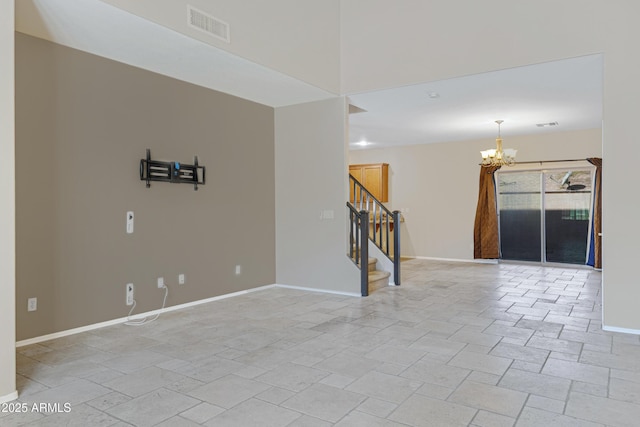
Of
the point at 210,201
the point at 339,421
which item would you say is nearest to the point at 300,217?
the point at 210,201

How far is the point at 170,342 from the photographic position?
12.5 ft

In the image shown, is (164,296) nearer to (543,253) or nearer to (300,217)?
(300,217)

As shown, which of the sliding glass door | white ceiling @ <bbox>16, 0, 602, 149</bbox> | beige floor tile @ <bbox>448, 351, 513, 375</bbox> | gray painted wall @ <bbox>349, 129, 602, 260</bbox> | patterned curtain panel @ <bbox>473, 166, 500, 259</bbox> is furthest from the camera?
gray painted wall @ <bbox>349, 129, 602, 260</bbox>

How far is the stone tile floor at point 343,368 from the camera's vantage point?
97.1 inches

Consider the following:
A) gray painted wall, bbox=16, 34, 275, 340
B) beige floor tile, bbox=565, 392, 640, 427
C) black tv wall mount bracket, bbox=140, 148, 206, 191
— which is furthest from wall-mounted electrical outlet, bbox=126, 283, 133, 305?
beige floor tile, bbox=565, 392, 640, 427

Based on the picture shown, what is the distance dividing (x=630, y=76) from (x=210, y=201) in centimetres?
475

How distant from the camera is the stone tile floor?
2.47 meters

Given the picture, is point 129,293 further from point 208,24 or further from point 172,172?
point 208,24

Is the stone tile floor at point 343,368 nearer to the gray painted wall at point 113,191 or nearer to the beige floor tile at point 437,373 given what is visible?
the beige floor tile at point 437,373

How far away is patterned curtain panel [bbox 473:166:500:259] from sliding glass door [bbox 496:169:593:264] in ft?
1.07

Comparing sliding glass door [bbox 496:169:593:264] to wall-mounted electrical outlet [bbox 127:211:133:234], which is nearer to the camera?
wall-mounted electrical outlet [bbox 127:211:133:234]

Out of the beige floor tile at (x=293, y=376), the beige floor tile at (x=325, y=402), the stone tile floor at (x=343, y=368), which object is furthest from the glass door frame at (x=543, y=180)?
the beige floor tile at (x=325, y=402)

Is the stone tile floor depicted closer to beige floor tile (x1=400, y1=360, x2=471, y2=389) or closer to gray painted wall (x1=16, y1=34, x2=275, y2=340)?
beige floor tile (x1=400, y1=360, x2=471, y2=389)

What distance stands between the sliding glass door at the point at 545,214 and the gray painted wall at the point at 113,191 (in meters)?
6.02
